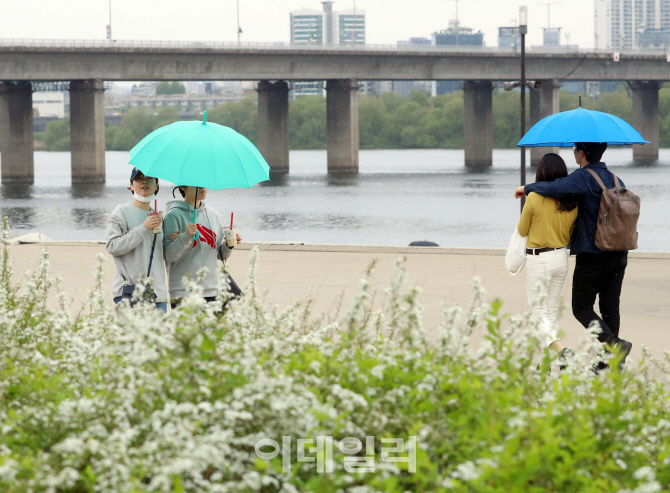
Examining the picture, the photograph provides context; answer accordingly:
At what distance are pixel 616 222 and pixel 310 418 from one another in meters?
4.27

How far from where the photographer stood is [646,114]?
105m

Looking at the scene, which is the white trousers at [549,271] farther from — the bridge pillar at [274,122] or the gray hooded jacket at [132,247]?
the bridge pillar at [274,122]

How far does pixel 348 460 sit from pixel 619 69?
314 ft

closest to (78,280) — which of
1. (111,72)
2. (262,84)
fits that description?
(111,72)

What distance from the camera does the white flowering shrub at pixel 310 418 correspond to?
11.0ft

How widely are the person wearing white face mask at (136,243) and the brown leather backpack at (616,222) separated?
3.30 m

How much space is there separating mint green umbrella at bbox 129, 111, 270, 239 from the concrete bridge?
65.9 meters

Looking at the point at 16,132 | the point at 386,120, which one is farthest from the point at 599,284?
the point at 386,120

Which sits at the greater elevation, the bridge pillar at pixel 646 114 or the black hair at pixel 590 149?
the bridge pillar at pixel 646 114

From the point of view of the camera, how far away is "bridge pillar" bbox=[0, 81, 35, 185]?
79812 millimetres

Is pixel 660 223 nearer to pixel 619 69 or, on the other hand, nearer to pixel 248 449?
pixel 248 449

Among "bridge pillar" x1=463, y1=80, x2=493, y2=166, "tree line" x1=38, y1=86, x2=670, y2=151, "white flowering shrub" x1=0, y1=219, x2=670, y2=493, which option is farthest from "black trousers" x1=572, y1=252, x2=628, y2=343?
"tree line" x1=38, y1=86, x2=670, y2=151

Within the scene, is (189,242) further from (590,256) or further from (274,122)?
(274,122)

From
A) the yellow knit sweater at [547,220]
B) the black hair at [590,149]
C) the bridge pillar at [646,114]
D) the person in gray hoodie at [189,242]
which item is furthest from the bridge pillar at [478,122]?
the person in gray hoodie at [189,242]
